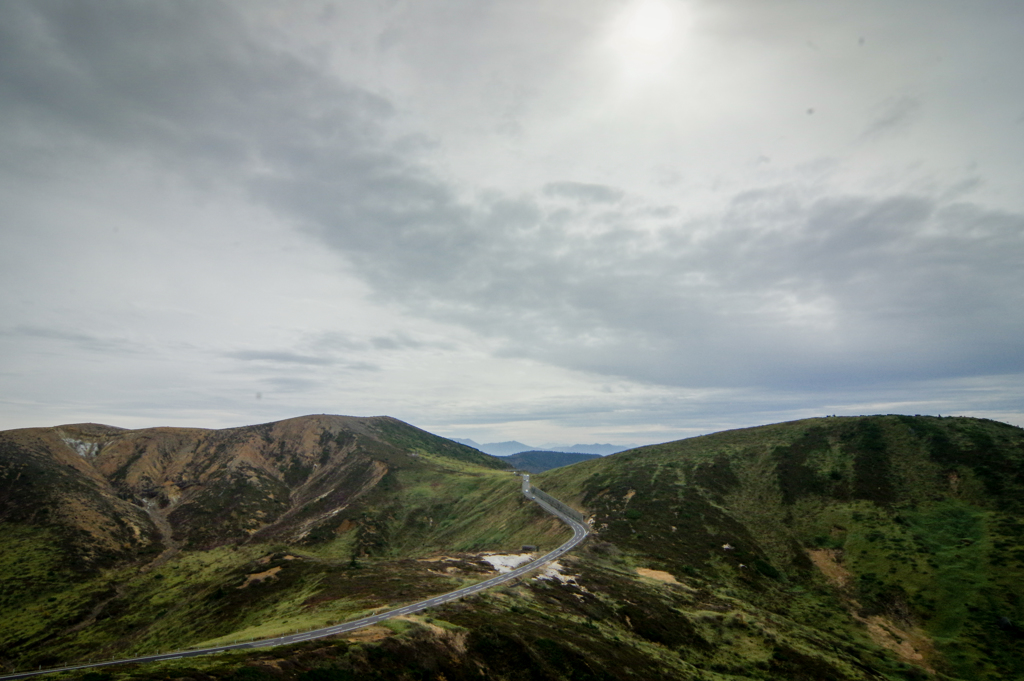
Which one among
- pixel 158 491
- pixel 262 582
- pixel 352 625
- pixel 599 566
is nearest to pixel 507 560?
pixel 599 566

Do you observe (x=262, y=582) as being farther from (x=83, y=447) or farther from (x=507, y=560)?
(x=83, y=447)

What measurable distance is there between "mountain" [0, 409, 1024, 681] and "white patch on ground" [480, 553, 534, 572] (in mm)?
2287

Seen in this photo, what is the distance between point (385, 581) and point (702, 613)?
136 feet

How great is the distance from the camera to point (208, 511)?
16138 centimetres

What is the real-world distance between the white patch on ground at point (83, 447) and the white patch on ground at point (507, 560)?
201114mm

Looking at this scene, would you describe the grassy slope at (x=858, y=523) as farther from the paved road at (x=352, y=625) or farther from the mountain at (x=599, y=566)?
the paved road at (x=352, y=625)

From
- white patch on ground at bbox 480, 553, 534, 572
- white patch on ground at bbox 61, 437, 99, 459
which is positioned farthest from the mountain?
white patch on ground at bbox 61, 437, 99, 459

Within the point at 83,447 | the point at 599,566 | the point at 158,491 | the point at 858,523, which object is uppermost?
the point at 83,447

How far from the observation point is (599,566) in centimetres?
6806

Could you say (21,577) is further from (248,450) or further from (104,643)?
(248,450)

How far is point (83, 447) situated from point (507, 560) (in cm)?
21108

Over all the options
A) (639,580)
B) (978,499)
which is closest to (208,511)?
(639,580)

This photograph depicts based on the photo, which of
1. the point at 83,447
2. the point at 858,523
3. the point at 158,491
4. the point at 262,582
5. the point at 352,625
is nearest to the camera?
the point at 352,625

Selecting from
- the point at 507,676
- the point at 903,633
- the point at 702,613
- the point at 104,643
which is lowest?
the point at 104,643
